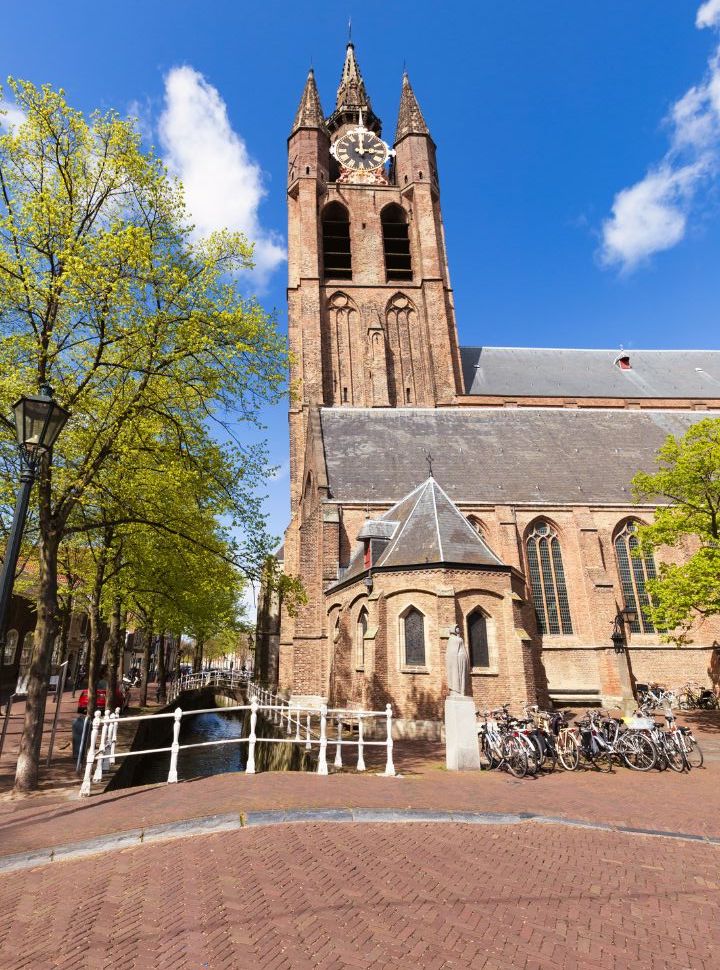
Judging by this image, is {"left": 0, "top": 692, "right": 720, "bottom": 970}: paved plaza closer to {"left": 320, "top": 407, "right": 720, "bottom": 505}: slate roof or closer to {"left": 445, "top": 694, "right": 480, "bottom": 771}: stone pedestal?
{"left": 445, "top": 694, "right": 480, "bottom": 771}: stone pedestal

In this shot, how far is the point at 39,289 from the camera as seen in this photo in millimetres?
8344

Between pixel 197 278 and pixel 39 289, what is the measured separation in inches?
107

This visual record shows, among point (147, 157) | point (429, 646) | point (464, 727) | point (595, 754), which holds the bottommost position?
point (595, 754)

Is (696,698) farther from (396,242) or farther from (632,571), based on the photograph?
(396,242)

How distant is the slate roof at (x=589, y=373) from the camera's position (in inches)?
1372

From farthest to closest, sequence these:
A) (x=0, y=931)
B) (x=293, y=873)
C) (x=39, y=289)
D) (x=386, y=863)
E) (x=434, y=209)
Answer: (x=434, y=209)
(x=39, y=289)
(x=386, y=863)
(x=293, y=873)
(x=0, y=931)

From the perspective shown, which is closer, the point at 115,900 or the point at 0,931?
the point at 0,931

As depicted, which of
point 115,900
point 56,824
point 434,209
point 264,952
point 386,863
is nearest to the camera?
point 264,952

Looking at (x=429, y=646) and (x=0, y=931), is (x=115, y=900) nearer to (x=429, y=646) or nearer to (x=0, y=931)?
(x=0, y=931)

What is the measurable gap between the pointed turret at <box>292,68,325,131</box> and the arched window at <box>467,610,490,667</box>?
3627cm

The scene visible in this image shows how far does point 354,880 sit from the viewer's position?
449cm

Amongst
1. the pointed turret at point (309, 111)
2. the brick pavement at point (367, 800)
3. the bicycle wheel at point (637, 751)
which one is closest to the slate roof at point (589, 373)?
the pointed turret at point (309, 111)

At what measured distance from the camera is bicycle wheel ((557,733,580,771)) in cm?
986

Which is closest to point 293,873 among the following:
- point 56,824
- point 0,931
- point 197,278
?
point 0,931
